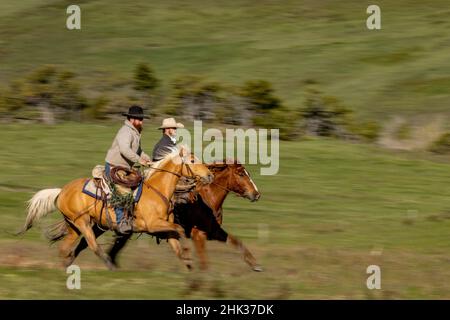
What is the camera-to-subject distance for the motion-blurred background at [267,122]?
56.5 feet

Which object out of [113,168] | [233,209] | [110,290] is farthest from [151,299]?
[233,209]

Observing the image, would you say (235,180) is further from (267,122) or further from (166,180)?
(267,122)

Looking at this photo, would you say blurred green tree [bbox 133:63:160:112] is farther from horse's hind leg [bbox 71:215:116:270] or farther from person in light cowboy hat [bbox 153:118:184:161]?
horse's hind leg [bbox 71:215:116:270]

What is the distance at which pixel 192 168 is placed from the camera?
16.5 m

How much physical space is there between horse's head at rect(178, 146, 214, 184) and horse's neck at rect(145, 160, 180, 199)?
0.12 m

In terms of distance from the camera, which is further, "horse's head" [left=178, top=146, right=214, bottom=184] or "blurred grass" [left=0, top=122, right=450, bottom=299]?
"horse's head" [left=178, top=146, right=214, bottom=184]

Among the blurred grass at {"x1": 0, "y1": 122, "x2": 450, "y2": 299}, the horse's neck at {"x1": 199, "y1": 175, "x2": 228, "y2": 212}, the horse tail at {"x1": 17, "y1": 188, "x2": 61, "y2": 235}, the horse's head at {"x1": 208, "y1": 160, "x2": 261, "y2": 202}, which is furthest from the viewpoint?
the horse's head at {"x1": 208, "y1": 160, "x2": 261, "y2": 202}

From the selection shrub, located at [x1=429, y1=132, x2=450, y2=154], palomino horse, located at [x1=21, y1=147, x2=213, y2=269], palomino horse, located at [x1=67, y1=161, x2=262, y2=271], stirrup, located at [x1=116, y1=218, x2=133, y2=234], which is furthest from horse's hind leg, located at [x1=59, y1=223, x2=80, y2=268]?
shrub, located at [x1=429, y1=132, x2=450, y2=154]

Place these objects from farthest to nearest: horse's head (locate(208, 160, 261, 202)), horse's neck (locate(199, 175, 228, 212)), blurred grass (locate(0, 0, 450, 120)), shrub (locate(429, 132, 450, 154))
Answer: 1. blurred grass (locate(0, 0, 450, 120))
2. shrub (locate(429, 132, 450, 154))
3. horse's head (locate(208, 160, 261, 202))
4. horse's neck (locate(199, 175, 228, 212))

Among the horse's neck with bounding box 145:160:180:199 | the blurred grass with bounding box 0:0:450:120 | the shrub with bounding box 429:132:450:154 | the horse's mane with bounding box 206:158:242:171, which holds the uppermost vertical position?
the blurred grass with bounding box 0:0:450:120

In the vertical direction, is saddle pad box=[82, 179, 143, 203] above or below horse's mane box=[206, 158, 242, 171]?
below

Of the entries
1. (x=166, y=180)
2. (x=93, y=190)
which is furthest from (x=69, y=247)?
(x=166, y=180)

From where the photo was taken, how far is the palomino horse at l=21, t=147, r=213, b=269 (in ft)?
53.3
